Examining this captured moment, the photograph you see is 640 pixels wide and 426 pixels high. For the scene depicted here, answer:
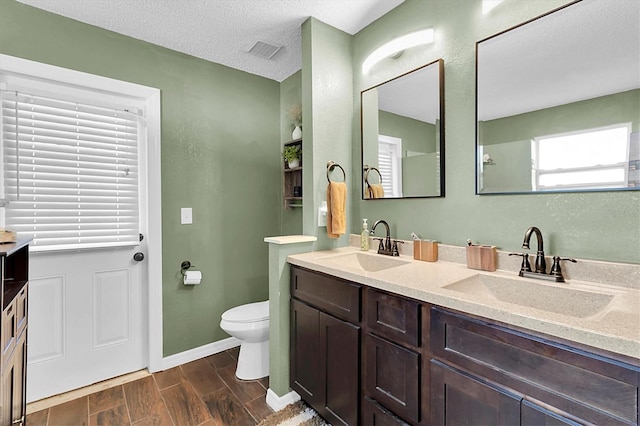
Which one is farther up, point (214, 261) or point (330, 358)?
point (214, 261)

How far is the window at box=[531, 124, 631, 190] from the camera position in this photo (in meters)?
1.20

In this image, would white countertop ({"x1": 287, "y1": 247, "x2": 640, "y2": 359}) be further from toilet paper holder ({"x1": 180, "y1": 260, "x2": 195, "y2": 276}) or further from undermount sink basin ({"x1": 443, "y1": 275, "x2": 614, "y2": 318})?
toilet paper holder ({"x1": 180, "y1": 260, "x2": 195, "y2": 276})

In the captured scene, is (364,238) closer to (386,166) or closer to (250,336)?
(386,166)

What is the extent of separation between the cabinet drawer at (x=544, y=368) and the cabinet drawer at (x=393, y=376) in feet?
0.51

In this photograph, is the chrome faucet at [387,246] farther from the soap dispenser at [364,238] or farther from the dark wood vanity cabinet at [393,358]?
the dark wood vanity cabinet at [393,358]

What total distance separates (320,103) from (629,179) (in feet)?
5.33

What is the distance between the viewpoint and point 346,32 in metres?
2.25

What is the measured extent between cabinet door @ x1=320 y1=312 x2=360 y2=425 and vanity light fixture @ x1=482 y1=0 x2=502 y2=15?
1.72 metres

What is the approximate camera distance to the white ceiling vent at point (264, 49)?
2.38 m

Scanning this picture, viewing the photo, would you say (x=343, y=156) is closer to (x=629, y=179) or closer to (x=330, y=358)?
(x=330, y=358)

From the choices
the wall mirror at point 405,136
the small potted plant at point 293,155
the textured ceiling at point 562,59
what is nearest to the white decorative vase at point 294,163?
the small potted plant at point 293,155

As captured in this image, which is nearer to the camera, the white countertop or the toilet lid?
the white countertop

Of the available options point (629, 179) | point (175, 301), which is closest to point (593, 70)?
point (629, 179)

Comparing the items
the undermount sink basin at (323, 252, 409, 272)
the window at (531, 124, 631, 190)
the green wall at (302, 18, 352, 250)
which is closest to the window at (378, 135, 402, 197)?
the green wall at (302, 18, 352, 250)
